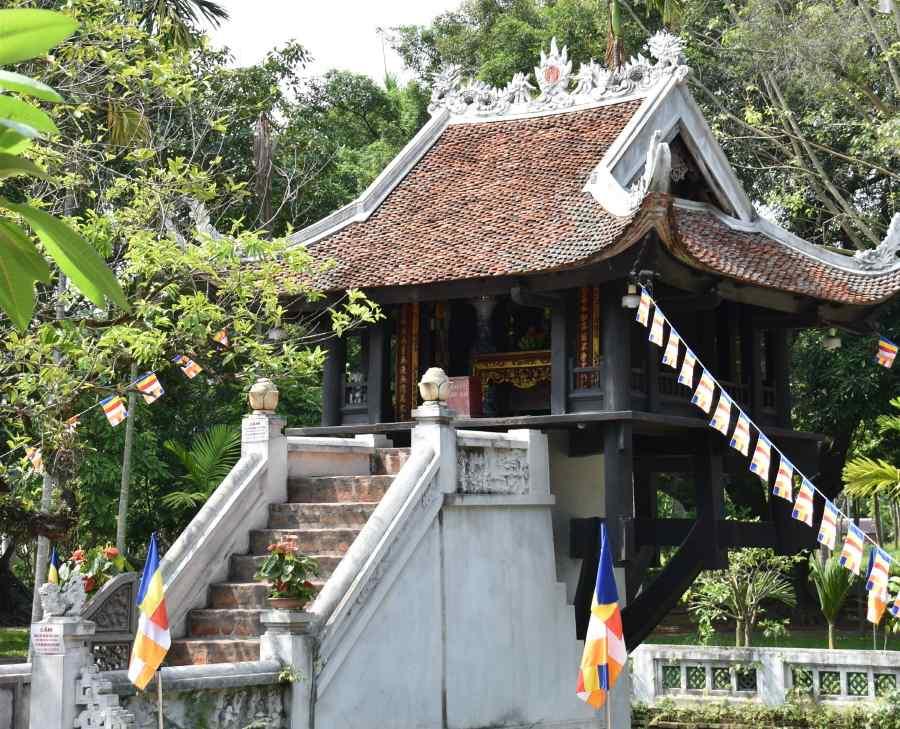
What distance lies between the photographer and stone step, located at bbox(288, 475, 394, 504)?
12875 millimetres

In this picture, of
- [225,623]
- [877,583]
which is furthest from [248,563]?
[877,583]

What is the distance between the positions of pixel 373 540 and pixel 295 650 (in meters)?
1.39

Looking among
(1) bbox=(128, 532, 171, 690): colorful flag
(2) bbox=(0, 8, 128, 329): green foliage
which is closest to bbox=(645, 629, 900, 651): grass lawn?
(1) bbox=(128, 532, 171, 690): colorful flag

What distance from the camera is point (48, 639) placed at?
9.26 meters

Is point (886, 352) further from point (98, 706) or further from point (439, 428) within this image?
point (98, 706)

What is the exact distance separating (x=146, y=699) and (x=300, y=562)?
1700 mm

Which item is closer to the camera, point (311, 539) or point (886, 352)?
Answer: point (311, 539)

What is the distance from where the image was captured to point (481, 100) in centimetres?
1755

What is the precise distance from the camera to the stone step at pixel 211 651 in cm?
1122

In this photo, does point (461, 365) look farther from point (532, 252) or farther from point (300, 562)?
point (300, 562)

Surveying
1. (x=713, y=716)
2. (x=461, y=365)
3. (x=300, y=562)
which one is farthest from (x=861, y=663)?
(x=300, y=562)

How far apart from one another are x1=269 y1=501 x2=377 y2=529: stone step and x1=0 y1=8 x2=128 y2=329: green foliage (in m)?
10.7

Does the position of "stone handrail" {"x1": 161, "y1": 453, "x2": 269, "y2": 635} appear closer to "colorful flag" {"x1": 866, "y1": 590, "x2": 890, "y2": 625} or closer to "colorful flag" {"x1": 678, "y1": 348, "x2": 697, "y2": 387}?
"colorful flag" {"x1": 678, "y1": 348, "x2": 697, "y2": 387}

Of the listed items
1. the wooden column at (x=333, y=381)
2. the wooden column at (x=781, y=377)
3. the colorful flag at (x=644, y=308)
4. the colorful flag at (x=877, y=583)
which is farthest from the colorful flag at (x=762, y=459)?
the wooden column at (x=333, y=381)
